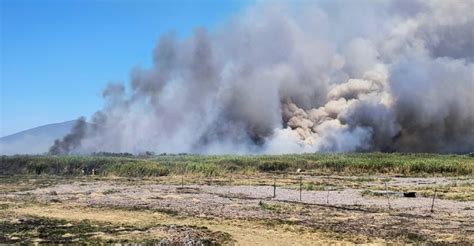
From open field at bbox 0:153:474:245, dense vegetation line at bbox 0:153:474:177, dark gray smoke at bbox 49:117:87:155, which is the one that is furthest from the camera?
dark gray smoke at bbox 49:117:87:155

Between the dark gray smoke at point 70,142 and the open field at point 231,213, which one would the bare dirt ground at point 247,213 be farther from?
the dark gray smoke at point 70,142

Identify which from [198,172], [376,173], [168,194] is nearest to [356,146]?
[376,173]

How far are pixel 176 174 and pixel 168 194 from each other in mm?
24347

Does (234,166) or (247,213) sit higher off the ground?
(234,166)

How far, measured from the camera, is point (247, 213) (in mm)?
33438

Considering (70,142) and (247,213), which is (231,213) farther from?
(70,142)

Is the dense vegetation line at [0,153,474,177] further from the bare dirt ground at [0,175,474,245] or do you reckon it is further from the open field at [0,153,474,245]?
the bare dirt ground at [0,175,474,245]

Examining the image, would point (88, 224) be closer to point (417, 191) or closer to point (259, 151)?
point (417, 191)

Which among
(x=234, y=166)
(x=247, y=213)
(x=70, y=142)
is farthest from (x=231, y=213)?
(x=70, y=142)

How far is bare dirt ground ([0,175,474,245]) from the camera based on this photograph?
2541 centimetres

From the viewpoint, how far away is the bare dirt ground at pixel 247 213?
1000 inches

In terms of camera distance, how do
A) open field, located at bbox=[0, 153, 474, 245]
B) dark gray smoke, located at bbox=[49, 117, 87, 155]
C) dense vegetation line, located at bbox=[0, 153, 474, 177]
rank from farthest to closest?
dark gray smoke, located at bbox=[49, 117, 87, 155]
dense vegetation line, located at bbox=[0, 153, 474, 177]
open field, located at bbox=[0, 153, 474, 245]

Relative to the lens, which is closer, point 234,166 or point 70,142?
point 234,166

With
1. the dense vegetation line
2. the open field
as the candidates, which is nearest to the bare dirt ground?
the open field
